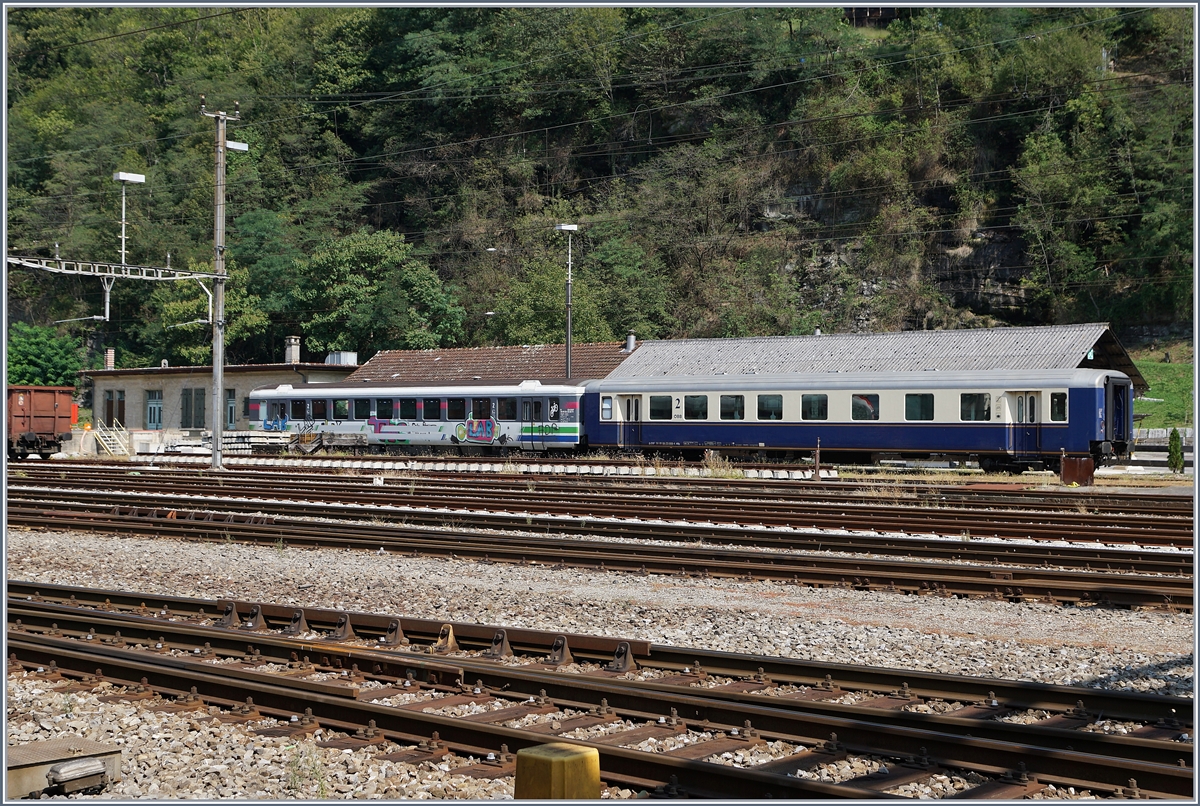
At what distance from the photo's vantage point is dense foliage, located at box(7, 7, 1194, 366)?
62.1 metres

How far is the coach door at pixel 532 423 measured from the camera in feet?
127

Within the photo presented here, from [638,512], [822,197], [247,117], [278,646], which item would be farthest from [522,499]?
[247,117]

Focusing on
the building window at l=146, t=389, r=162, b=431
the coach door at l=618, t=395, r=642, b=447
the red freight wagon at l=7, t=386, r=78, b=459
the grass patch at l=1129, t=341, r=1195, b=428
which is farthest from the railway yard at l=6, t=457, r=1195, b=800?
the building window at l=146, t=389, r=162, b=431

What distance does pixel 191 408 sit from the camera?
186 feet

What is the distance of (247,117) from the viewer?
9044 cm

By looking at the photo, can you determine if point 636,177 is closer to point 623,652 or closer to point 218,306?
point 218,306

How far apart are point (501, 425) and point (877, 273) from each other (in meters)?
32.5

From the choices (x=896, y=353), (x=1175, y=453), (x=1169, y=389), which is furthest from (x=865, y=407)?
(x=1169, y=389)

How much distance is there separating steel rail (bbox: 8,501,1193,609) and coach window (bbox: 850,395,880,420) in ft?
57.3

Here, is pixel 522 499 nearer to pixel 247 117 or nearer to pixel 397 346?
pixel 397 346

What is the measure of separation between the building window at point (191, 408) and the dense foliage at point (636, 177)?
42.6ft

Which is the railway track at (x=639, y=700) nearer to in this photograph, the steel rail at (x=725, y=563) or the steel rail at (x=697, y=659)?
the steel rail at (x=697, y=659)

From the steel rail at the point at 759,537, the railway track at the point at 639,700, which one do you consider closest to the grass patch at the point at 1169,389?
the steel rail at the point at 759,537

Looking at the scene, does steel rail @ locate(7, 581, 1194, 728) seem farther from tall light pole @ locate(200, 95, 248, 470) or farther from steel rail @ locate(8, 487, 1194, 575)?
tall light pole @ locate(200, 95, 248, 470)
